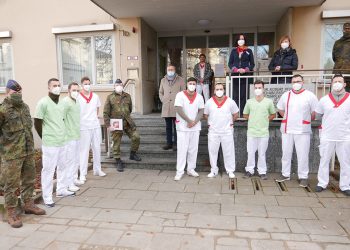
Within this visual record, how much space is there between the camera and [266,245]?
3.35m

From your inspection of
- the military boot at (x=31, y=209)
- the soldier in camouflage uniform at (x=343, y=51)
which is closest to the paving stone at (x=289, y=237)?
the military boot at (x=31, y=209)

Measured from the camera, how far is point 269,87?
6.15 meters

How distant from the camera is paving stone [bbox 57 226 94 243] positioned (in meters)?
3.59

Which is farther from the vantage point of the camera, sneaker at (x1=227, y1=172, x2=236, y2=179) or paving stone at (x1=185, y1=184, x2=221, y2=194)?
sneaker at (x1=227, y1=172, x2=236, y2=179)

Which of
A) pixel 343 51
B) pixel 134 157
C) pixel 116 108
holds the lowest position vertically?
pixel 134 157

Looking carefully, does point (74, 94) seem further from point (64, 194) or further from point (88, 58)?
point (88, 58)

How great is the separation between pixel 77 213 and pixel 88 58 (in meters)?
6.24

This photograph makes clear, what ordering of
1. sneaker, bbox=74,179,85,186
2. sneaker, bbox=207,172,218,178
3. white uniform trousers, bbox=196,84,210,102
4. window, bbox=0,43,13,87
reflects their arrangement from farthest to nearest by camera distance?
window, bbox=0,43,13,87 < white uniform trousers, bbox=196,84,210,102 < sneaker, bbox=207,172,218,178 < sneaker, bbox=74,179,85,186

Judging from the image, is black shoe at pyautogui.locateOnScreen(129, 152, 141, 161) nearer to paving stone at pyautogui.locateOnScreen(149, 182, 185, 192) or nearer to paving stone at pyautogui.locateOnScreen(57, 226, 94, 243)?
paving stone at pyautogui.locateOnScreen(149, 182, 185, 192)

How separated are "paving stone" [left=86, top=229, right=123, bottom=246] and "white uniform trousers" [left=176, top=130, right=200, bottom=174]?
2322 mm

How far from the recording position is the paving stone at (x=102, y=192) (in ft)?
16.6

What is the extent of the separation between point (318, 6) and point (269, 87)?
354cm


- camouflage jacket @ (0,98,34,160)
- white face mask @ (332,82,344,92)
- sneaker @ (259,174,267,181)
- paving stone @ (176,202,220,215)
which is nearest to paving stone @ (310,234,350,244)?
paving stone @ (176,202,220,215)

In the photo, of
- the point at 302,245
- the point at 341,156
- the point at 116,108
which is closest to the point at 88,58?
the point at 116,108
